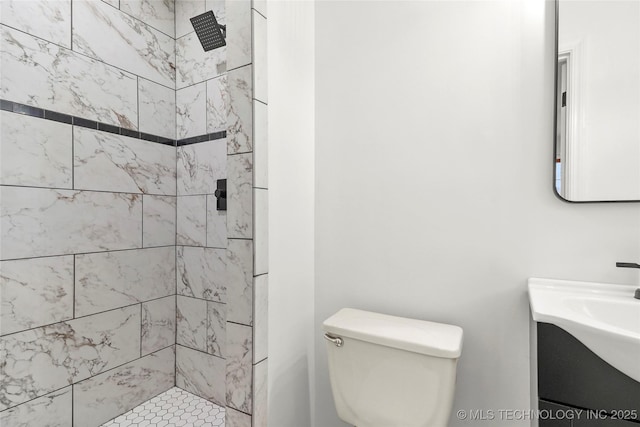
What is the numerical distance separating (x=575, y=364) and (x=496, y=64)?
0.93 metres

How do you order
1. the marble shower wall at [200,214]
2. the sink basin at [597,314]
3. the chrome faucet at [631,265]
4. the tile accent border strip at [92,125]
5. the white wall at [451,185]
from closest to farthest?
the sink basin at [597,314]
the chrome faucet at [631,265]
the white wall at [451,185]
the tile accent border strip at [92,125]
the marble shower wall at [200,214]

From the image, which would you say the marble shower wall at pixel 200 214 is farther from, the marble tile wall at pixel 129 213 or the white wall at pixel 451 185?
the white wall at pixel 451 185

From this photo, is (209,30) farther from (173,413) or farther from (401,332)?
(173,413)

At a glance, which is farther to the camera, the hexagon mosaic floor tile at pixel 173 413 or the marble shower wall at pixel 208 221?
the hexagon mosaic floor tile at pixel 173 413

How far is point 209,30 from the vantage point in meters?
1.60

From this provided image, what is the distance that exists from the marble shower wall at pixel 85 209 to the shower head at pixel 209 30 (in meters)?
0.46

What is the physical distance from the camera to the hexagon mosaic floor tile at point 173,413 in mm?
1657

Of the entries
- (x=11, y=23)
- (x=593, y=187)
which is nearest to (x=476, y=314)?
(x=593, y=187)

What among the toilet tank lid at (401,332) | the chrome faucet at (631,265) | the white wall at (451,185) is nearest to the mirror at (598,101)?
the white wall at (451,185)

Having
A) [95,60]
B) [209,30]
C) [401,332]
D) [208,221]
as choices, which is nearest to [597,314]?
[401,332]

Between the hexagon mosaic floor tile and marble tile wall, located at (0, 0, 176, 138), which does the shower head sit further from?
the hexagon mosaic floor tile

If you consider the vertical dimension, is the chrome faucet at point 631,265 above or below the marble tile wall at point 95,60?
below

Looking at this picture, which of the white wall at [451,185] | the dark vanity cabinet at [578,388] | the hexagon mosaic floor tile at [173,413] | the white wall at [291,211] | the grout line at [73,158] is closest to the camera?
the dark vanity cabinet at [578,388]

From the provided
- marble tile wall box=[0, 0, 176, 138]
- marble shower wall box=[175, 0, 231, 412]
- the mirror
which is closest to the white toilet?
the mirror
